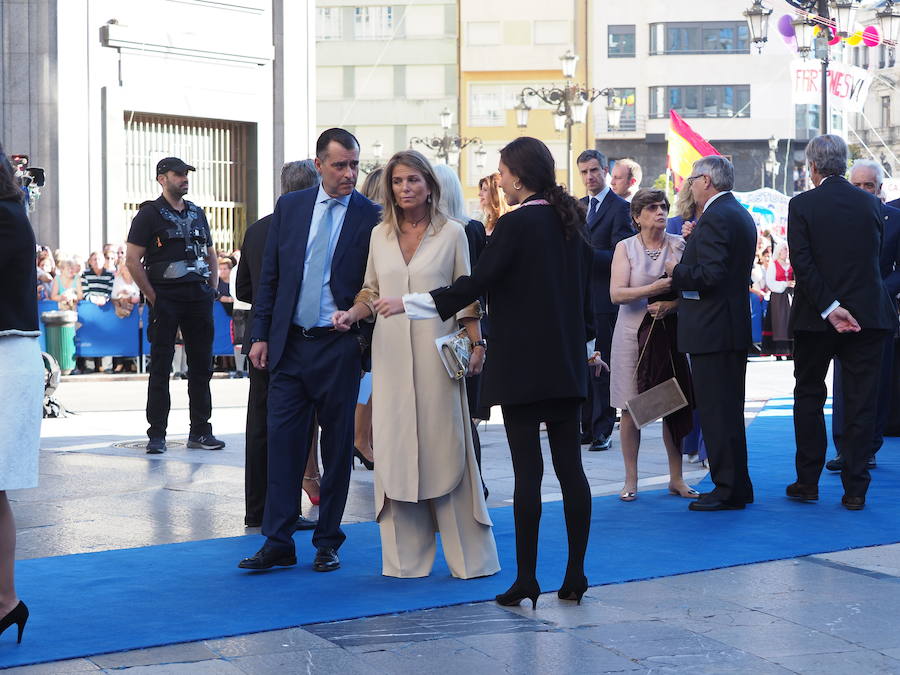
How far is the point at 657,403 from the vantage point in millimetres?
8625

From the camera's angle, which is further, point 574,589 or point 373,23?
point 373,23

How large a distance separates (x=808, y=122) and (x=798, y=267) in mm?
65507

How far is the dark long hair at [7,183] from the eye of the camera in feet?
17.0

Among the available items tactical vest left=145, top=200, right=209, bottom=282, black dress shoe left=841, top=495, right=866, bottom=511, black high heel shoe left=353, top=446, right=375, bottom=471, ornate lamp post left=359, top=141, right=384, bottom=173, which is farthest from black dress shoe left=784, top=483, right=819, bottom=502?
ornate lamp post left=359, top=141, right=384, bottom=173

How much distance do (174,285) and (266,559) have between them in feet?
15.2

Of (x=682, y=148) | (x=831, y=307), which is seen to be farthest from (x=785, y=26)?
(x=831, y=307)

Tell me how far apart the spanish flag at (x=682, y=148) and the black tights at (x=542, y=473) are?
16138mm

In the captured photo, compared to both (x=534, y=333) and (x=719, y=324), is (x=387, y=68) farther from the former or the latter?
(x=534, y=333)

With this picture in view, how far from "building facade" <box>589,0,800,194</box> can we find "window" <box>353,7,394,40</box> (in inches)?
395

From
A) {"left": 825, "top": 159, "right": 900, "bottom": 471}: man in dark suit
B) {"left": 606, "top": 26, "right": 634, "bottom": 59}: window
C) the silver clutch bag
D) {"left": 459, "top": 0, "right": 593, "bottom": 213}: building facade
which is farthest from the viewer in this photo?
{"left": 606, "top": 26, "right": 634, "bottom": 59}: window

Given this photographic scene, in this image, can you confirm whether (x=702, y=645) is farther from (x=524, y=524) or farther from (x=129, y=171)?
(x=129, y=171)

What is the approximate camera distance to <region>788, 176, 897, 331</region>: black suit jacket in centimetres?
828

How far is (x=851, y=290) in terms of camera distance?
327 inches

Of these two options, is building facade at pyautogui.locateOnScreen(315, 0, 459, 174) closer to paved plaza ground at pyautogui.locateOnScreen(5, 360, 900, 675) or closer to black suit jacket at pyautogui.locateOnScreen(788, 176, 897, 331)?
black suit jacket at pyautogui.locateOnScreen(788, 176, 897, 331)
